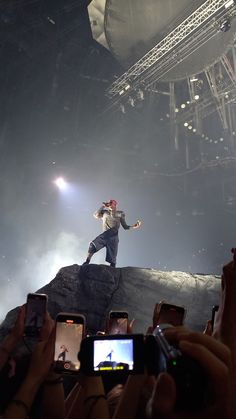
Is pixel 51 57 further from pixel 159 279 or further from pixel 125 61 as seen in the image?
pixel 159 279

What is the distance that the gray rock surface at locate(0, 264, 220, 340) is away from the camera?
8641mm

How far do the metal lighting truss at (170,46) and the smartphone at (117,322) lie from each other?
981 cm

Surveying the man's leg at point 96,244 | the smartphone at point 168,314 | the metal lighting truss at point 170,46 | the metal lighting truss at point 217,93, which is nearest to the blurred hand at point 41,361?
the smartphone at point 168,314

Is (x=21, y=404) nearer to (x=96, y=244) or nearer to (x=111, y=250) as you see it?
(x=96, y=244)

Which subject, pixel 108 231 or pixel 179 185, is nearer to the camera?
pixel 108 231

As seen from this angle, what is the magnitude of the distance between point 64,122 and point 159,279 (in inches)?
596

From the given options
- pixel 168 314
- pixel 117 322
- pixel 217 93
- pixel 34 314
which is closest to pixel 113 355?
pixel 34 314

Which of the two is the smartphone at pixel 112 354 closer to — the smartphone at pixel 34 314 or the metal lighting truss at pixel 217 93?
the smartphone at pixel 34 314

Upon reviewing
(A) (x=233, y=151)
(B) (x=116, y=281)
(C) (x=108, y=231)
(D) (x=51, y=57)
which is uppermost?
(D) (x=51, y=57)

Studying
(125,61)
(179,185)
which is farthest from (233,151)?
(125,61)

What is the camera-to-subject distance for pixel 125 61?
13.1 m

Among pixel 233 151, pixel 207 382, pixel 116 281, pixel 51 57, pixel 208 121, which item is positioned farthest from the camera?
pixel 208 121

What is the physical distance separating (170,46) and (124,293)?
28.3 feet

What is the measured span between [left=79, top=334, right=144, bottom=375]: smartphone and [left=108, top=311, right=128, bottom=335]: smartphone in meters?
1.95
